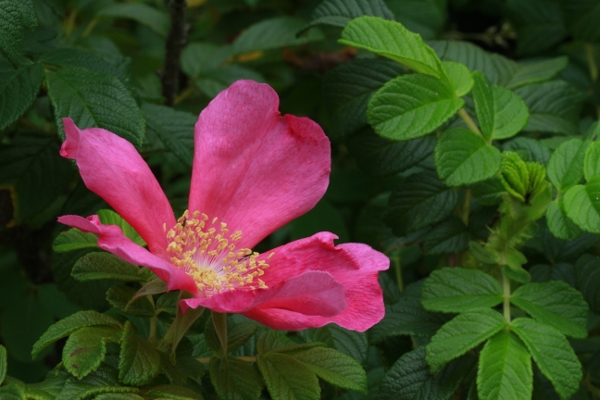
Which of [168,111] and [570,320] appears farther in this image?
Result: [168,111]

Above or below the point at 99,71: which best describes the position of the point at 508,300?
below

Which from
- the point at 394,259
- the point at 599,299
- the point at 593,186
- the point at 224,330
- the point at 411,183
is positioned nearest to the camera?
the point at 224,330

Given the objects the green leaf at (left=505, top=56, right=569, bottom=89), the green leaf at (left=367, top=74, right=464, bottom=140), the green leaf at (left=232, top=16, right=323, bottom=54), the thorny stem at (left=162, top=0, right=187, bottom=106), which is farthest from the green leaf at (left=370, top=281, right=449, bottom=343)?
the green leaf at (left=232, top=16, right=323, bottom=54)

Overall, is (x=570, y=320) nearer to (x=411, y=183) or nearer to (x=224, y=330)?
(x=411, y=183)

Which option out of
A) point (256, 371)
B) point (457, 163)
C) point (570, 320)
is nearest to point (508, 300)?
point (570, 320)

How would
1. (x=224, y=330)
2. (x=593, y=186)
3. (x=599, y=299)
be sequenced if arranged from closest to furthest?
(x=224, y=330), (x=593, y=186), (x=599, y=299)

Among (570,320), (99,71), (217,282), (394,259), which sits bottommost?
(394,259)
